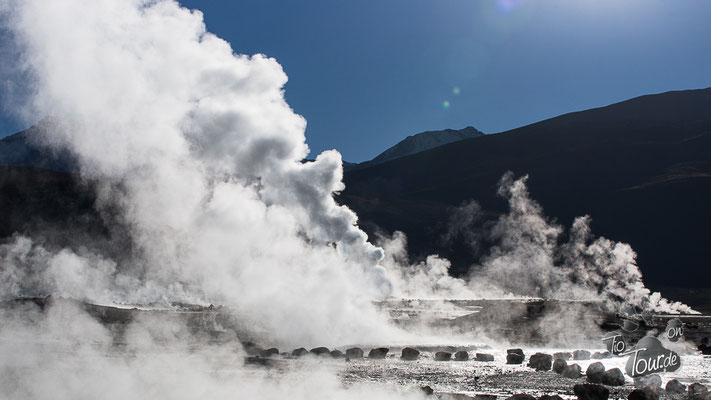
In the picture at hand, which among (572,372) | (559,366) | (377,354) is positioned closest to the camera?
(572,372)

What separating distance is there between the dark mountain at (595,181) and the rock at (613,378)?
87209 millimetres

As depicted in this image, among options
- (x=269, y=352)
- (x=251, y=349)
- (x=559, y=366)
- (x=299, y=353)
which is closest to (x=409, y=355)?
(x=299, y=353)

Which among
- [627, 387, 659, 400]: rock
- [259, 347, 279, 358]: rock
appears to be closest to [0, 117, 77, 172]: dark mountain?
[259, 347, 279, 358]: rock

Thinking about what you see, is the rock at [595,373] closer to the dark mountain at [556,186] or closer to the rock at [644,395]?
the rock at [644,395]

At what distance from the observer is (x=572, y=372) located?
63.5ft

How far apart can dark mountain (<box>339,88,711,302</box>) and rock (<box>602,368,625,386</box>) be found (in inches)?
3433

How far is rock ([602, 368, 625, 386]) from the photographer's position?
1752 cm

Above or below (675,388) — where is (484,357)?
below

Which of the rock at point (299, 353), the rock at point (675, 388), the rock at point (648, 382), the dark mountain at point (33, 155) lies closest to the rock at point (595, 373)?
the rock at point (648, 382)

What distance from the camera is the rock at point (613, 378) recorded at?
17.5 m

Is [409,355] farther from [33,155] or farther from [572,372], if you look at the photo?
[33,155]

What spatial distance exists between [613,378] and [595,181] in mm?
138023

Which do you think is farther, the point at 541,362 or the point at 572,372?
the point at 541,362

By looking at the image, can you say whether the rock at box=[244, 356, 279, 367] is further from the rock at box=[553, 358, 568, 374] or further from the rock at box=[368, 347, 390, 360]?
the rock at box=[553, 358, 568, 374]
